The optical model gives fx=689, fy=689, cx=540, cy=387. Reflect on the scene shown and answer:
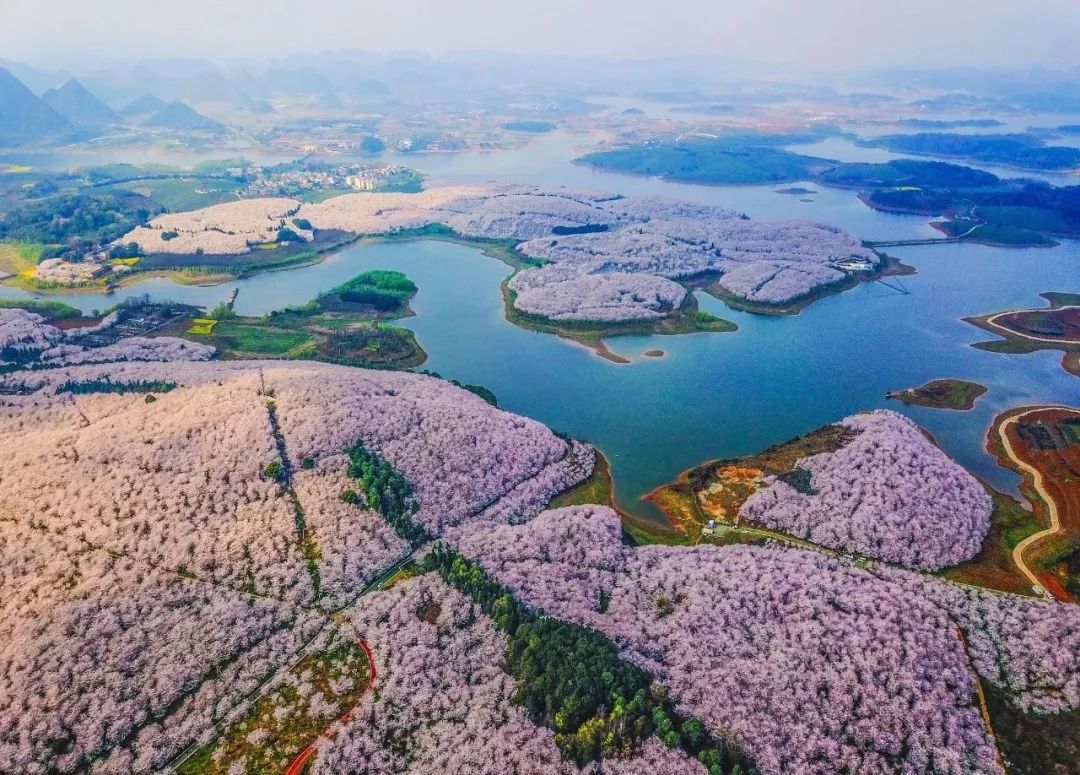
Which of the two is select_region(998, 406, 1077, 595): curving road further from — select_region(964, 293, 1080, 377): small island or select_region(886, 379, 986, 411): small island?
select_region(964, 293, 1080, 377): small island

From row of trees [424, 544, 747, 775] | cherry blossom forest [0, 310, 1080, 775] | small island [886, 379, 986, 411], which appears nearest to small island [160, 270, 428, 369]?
cherry blossom forest [0, 310, 1080, 775]

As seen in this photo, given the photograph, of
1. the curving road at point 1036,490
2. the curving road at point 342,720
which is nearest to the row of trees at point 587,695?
the curving road at point 342,720

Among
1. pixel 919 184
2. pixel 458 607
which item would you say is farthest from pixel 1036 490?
pixel 919 184

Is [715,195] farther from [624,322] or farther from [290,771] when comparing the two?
[290,771]

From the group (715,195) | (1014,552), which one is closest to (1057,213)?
(715,195)

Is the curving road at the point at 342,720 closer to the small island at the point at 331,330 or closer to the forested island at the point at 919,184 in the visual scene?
the small island at the point at 331,330

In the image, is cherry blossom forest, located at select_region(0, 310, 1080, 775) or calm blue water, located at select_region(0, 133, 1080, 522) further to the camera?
calm blue water, located at select_region(0, 133, 1080, 522)
